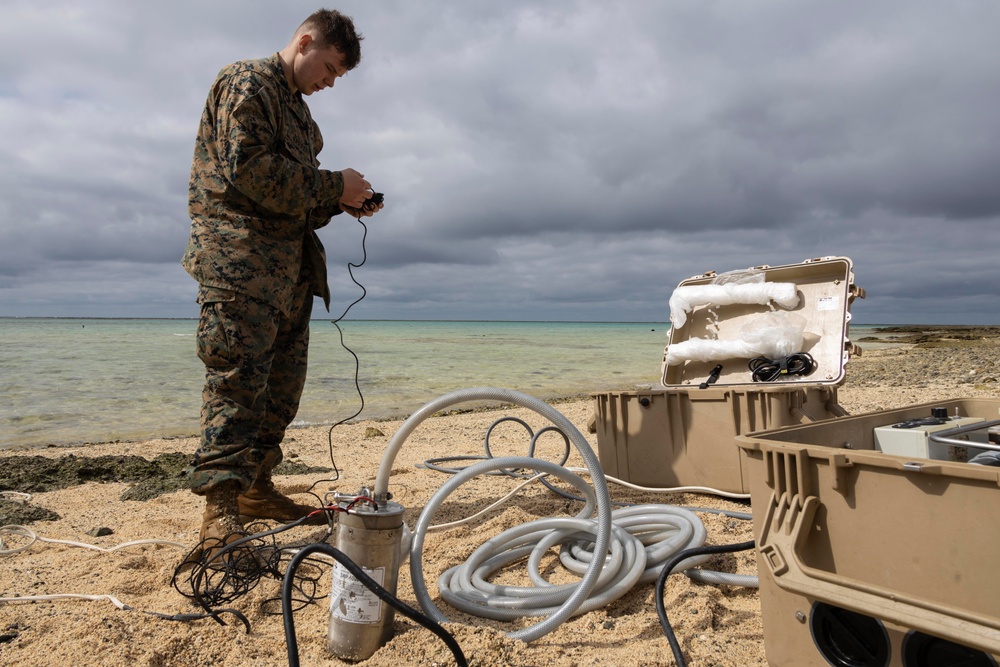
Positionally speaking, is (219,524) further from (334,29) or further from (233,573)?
(334,29)

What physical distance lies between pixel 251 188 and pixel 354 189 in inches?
17.5

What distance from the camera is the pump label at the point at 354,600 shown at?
1559mm

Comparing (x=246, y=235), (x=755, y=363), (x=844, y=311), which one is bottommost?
(x=755, y=363)

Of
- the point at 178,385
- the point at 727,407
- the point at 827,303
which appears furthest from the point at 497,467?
the point at 178,385

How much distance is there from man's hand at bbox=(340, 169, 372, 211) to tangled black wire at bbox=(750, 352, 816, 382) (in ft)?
8.01

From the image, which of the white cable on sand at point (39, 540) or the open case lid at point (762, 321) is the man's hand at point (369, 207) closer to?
the white cable on sand at point (39, 540)

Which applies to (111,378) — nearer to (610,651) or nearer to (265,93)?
(265,93)

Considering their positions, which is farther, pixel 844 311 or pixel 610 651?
pixel 844 311

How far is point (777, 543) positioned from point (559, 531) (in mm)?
1045

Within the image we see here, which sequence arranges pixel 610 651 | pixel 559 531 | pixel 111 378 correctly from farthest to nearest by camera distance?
pixel 111 378
pixel 559 531
pixel 610 651

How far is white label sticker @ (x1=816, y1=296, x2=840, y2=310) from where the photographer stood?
367 centimetres

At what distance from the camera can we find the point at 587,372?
13492mm

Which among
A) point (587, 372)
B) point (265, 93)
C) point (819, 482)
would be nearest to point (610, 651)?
point (819, 482)

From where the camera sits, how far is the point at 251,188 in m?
2.34
